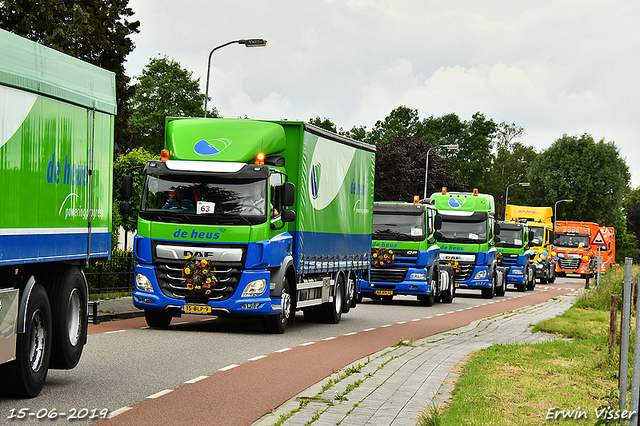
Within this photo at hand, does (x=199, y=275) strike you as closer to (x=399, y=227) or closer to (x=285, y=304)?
(x=285, y=304)

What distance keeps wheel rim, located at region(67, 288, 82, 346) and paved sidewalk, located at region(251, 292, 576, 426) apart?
8.62 feet

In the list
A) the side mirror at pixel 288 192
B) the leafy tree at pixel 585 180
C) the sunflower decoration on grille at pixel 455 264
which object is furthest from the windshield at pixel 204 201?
the leafy tree at pixel 585 180

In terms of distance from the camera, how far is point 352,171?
823 inches

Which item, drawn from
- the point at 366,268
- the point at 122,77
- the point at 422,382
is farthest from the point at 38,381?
the point at 122,77

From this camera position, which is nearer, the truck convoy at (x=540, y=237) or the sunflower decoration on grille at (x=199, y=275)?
the sunflower decoration on grille at (x=199, y=275)

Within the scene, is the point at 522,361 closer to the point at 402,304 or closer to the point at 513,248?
the point at 402,304

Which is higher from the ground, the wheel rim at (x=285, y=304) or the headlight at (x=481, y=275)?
the wheel rim at (x=285, y=304)

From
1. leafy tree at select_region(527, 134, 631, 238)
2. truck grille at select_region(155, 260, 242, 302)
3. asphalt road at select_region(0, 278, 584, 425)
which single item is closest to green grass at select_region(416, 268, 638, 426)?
asphalt road at select_region(0, 278, 584, 425)

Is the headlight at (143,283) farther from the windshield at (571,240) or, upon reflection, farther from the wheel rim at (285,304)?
the windshield at (571,240)

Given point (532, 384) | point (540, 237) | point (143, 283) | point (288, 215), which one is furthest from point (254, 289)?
point (540, 237)

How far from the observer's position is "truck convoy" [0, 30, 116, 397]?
8.48m

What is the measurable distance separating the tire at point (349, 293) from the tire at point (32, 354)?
1152 centimetres

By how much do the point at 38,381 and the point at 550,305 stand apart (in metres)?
22.0

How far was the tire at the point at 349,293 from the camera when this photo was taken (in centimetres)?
2059
